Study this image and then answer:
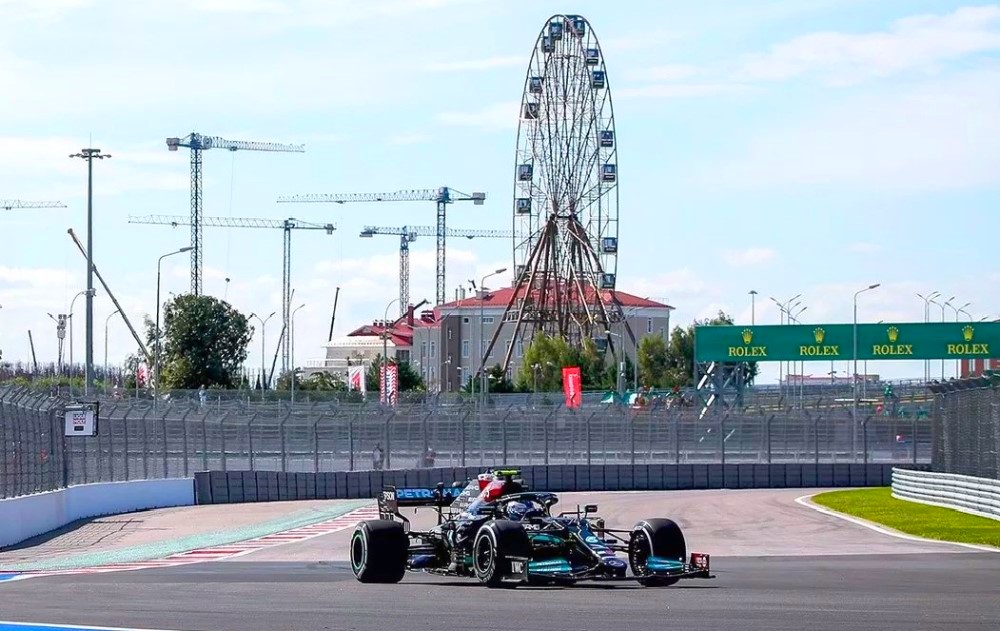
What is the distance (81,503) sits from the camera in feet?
98.4

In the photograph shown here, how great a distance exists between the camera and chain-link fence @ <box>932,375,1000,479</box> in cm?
2986

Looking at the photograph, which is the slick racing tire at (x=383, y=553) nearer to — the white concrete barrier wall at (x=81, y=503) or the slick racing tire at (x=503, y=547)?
the slick racing tire at (x=503, y=547)

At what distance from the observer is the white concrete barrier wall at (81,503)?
80.8ft

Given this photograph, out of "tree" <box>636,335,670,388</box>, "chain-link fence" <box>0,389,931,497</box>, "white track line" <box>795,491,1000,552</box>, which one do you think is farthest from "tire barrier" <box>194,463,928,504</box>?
"tree" <box>636,335,670,388</box>

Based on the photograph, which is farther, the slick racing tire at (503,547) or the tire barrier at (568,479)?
the tire barrier at (568,479)

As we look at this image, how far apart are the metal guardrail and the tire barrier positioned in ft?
13.1

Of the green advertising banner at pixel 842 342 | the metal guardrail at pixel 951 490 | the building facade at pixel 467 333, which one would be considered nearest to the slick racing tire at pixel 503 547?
the metal guardrail at pixel 951 490

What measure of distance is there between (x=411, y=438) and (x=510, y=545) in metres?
27.7

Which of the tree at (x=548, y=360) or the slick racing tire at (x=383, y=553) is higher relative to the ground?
the tree at (x=548, y=360)

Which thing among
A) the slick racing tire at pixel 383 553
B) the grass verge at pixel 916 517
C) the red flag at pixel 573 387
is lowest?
the grass verge at pixel 916 517

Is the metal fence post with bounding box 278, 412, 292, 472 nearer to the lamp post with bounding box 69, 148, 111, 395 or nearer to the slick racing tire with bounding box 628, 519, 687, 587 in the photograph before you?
the lamp post with bounding box 69, 148, 111, 395

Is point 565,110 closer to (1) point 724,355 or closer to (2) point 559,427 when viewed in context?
(1) point 724,355

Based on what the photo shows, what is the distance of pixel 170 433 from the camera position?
3500cm

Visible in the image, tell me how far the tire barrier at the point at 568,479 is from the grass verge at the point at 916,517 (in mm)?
4713
